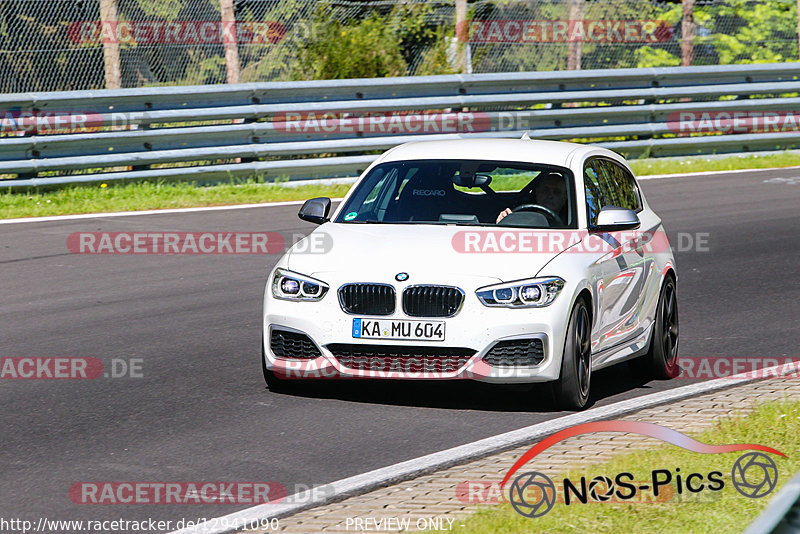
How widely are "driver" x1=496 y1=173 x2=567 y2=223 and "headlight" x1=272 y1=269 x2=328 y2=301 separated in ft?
4.74

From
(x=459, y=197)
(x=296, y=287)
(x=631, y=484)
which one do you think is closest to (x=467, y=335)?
(x=296, y=287)

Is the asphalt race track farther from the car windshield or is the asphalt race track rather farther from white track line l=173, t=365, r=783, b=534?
the car windshield

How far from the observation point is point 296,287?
7609 mm

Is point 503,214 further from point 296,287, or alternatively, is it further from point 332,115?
point 332,115

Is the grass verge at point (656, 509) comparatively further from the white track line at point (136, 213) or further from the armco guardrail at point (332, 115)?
the armco guardrail at point (332, 115)

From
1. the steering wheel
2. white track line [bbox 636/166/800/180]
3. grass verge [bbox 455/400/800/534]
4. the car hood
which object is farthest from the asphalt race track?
white track line [bbox 636/166/800/180]

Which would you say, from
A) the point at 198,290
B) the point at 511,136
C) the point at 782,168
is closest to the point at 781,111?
the point at 782,168

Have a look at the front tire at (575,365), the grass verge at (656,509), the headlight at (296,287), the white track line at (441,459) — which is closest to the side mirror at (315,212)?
the headlight at (296,287)

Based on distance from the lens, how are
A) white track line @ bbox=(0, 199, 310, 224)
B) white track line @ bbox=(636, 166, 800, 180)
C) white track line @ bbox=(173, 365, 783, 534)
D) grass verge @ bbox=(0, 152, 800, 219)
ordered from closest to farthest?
white track line @ bbox=(173, 365, 783, 534) → white track line @ bbox=(0, 199, 310, 224) → grass verge @ bbox=(0, 152, 800, 219) → white track line @ bbox=(636, 166, 800, 180)

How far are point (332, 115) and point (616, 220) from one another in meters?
11.4

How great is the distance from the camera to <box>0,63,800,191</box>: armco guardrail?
16.4 meters

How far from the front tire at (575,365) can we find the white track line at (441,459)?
12 centimetres

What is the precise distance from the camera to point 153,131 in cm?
1692

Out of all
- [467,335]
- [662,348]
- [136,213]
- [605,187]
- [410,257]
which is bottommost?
[136,213]
